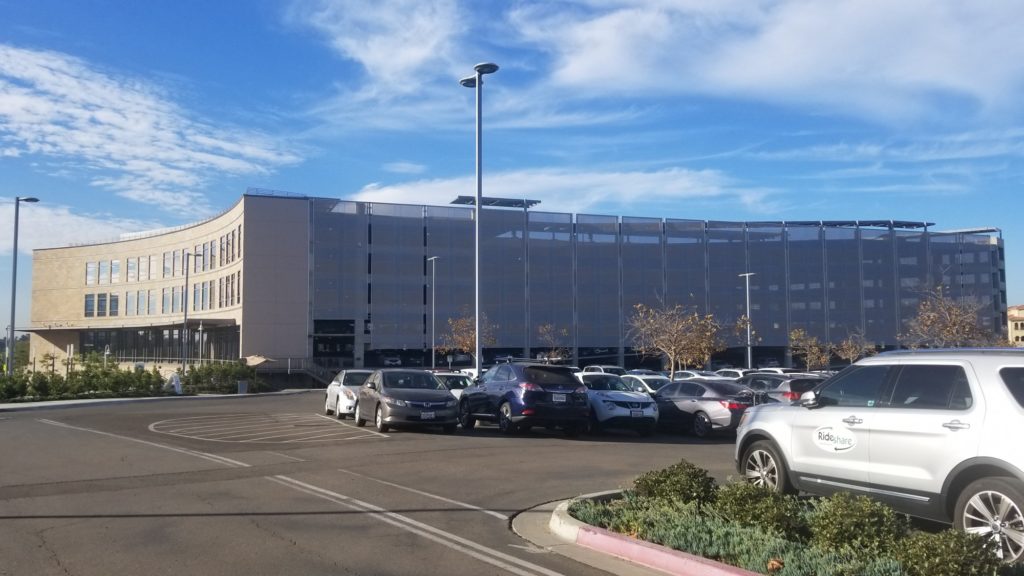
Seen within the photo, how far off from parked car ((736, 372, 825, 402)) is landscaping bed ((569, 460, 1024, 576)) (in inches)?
442

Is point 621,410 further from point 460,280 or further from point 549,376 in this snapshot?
point 460,280

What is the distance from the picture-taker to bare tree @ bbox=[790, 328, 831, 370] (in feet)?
183

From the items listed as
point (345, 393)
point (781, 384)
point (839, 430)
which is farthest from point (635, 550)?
point (345, 393)

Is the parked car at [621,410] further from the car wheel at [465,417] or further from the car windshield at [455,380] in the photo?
the car windshield at [455,380]

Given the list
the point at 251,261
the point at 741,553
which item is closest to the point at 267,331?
the point at 251,261

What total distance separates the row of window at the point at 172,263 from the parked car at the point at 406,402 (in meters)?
47.1

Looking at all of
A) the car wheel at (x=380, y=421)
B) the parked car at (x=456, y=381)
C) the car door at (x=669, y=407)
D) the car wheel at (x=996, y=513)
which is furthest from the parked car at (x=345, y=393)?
the car wheel at (x=996, y=513)

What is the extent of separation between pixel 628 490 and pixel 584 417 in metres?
8.71

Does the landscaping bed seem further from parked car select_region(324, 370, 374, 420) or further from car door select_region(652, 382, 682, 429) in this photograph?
parked car select_region(324, 370, 374, 420)

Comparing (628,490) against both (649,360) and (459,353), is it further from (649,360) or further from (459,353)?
(649,360)

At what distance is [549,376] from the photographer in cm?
1947

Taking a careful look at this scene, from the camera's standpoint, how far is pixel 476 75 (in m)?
25.4

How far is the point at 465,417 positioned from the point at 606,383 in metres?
3.74

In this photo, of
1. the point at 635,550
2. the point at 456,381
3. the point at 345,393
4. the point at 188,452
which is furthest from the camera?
the point at 456,381
